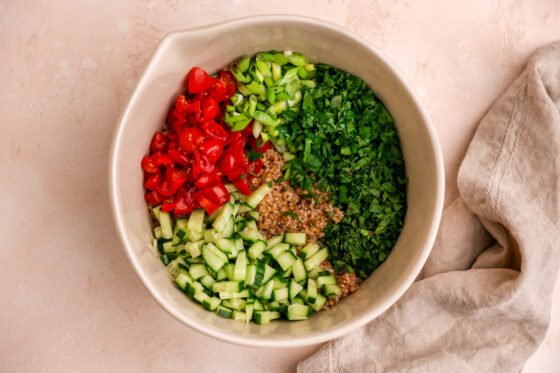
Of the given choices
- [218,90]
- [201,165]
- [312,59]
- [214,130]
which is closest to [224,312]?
[201,165]

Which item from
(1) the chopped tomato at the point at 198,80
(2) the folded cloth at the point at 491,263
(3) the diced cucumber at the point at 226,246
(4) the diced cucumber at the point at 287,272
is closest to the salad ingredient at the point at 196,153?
(1) the chopped tomato at the point at 198,80

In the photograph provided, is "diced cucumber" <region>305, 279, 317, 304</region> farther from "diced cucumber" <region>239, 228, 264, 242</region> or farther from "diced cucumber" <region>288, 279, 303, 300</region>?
"diced cucumber" <region>239, 228, 264, 242</region>

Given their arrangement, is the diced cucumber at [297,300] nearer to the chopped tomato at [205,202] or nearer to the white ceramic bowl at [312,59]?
the white ceramic bowl at [312,59]

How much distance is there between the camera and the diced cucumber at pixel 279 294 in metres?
1.65

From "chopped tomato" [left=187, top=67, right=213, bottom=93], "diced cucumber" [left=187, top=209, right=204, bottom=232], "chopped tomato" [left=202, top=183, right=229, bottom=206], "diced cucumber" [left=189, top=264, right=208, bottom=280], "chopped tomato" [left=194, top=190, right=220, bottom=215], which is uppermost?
"chopped tomato" [left=187, top=67, right=213, bottom=93]

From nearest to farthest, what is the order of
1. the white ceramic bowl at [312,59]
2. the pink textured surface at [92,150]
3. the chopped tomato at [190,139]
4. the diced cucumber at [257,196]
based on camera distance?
1. the white ceramic bowl at [312,59]
2. the chopped tomato at [190,139]
3. the diced cucumber at [257,196]
4. the pink textured surface at [92,150]

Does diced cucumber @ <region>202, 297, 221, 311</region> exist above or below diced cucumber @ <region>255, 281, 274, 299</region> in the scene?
below

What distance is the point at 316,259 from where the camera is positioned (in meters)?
1.70

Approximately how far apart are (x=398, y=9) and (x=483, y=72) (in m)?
0.38

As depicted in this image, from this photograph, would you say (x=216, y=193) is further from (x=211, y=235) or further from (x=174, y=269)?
(x=174, y=269)

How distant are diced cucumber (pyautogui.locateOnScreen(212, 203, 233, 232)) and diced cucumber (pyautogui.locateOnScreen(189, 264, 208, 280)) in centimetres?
13

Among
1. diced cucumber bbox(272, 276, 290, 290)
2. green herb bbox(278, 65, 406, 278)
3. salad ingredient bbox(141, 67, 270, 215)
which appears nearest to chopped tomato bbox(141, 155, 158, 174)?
salad ingredient bbox(141, 67, 270, 215)

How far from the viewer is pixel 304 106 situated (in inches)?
65.3

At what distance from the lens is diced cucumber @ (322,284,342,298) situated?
5.49 feet
